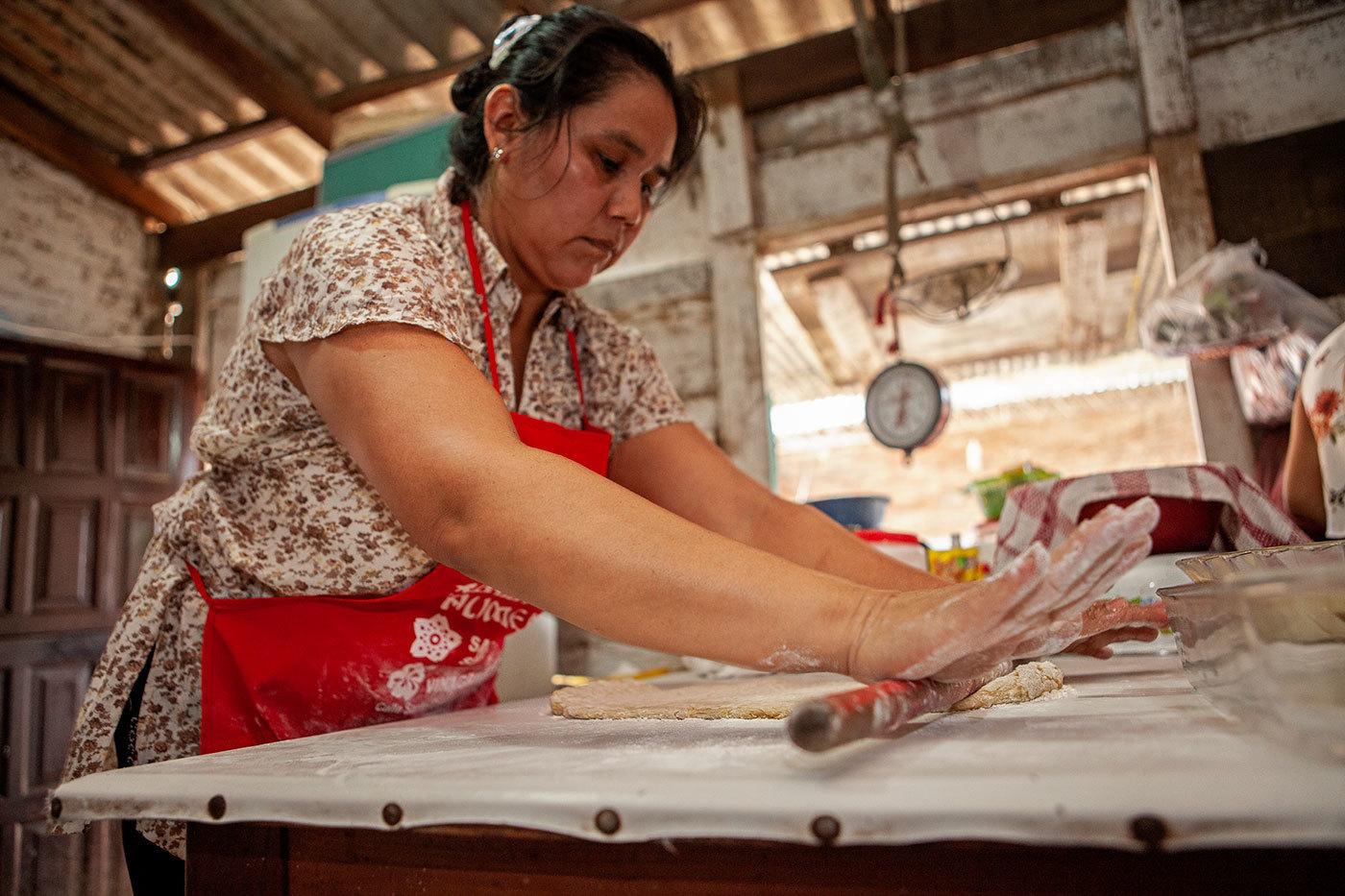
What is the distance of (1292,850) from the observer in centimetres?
44

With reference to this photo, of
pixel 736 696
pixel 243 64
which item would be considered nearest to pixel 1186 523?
pixel 736 696

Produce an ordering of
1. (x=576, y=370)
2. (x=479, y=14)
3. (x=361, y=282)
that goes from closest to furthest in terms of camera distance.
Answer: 1. (x=361, y=282)
2. (x=576, y=370)
3. (x=479, y=14)

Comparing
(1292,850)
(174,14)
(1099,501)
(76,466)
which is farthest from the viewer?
(76,466)

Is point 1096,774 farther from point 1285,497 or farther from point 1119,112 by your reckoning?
point 1119,112

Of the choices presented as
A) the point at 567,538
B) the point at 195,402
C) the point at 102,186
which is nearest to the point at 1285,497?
the point at 567,538

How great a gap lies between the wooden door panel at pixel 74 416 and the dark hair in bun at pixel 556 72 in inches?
172

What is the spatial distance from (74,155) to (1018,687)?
582 cm

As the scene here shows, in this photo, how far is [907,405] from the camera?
11.0 ft

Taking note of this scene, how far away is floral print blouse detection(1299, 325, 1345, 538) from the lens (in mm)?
1657

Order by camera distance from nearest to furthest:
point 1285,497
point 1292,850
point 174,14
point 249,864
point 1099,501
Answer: point 1292,850
point 249,864
point 1099,501
point 1285,497
point 174,14

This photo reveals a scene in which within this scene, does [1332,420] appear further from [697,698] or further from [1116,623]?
[697,698]

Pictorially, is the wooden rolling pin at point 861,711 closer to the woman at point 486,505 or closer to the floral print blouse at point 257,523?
the woman at point 486,505

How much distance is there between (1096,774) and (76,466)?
17.9ft

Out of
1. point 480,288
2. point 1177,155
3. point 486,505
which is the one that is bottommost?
point 486,505
